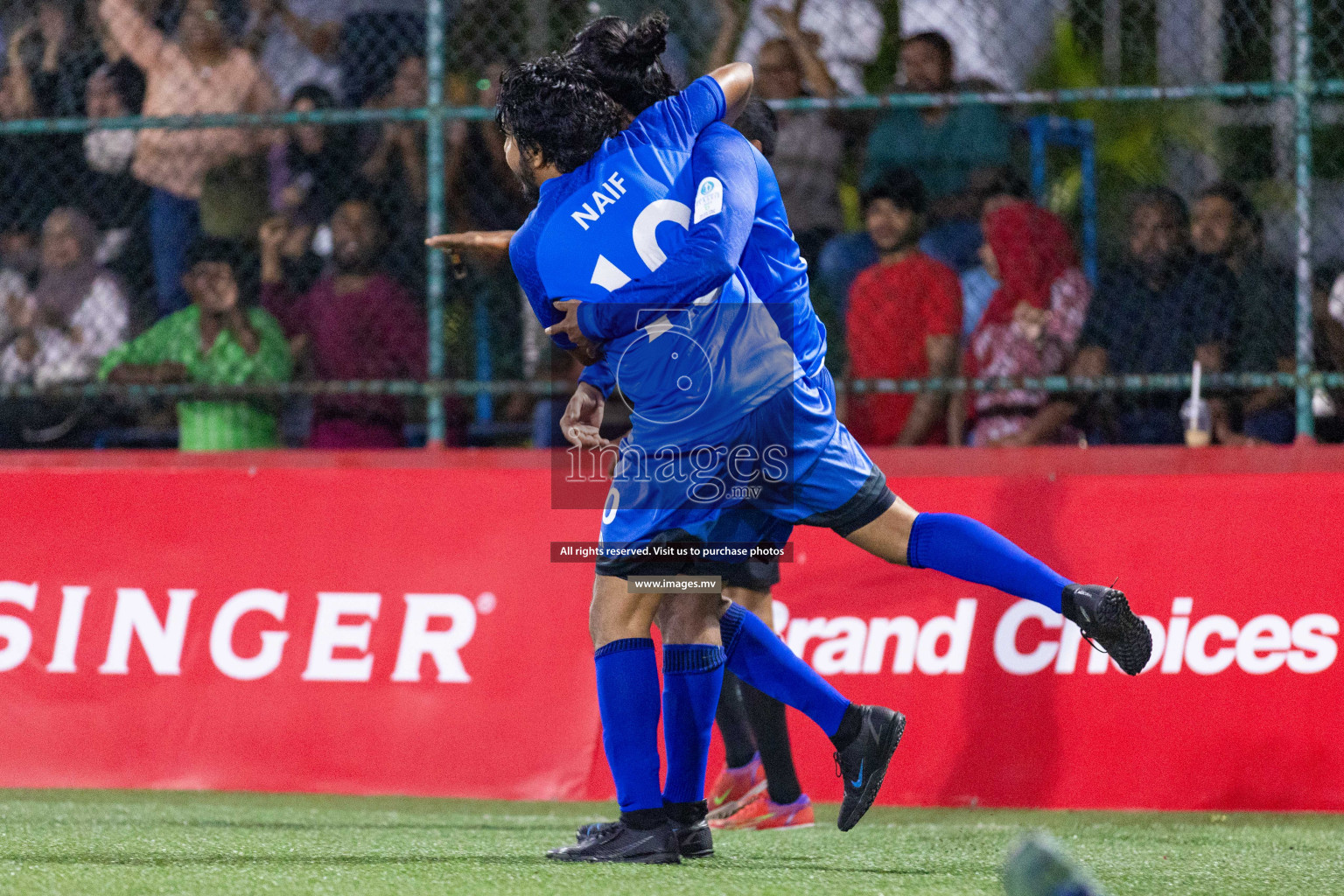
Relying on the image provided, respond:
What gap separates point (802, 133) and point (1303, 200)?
2.30m

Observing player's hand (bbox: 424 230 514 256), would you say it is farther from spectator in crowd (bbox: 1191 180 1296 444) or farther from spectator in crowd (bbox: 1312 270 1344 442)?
spectator in crowd (bbox: 1312 270 1344 442)

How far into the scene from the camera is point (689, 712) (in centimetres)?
385

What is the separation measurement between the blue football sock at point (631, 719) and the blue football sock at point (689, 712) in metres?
0.11

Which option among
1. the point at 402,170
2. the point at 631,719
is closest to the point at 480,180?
the point at 402,170

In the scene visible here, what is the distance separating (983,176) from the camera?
6.63m

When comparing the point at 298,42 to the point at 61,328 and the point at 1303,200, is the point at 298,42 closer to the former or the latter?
the point at 61,328

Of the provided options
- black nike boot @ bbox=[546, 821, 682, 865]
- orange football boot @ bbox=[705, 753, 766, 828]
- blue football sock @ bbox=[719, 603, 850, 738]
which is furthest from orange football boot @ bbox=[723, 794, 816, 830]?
black nike boot @ bbox=[546, 821, 682, 865]

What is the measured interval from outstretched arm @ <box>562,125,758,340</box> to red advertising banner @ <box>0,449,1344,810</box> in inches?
79.4

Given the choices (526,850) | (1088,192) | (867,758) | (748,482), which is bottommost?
(526,850)

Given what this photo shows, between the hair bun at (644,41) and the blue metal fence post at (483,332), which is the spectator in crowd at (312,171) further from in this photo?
the hair bun at (644,41)

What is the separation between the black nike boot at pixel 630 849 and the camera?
3.64 meters

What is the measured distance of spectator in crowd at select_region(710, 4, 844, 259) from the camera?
22.3 ft

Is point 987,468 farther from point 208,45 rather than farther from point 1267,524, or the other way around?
point 208,45

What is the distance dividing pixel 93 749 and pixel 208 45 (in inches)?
128
